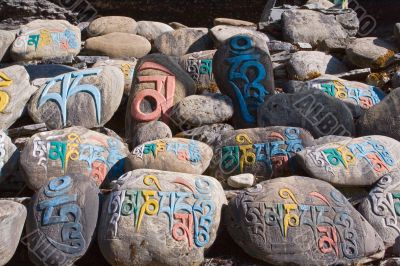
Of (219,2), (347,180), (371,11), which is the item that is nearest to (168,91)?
(347,180)

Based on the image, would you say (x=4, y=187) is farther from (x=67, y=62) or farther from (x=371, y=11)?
(x=371, y=11)

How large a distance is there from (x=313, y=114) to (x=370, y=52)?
1490mm

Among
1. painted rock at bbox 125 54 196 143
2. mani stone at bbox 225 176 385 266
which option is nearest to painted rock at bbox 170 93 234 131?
painted rock at bbox 125 54 196 143

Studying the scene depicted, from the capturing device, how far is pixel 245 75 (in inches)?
186

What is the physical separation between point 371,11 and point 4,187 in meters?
6.44

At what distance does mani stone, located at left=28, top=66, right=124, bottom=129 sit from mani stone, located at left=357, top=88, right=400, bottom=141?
5.53ft

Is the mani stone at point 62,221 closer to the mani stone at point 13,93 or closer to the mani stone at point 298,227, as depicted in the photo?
the mani stone at point 298,227

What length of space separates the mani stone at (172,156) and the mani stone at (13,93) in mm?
A: 1219

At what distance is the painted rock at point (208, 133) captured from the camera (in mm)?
4164

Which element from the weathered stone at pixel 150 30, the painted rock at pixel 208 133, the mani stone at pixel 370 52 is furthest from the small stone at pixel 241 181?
the weathered stone at pixel 150 30

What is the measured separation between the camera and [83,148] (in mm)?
3988

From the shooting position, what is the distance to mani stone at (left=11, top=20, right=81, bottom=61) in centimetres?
589

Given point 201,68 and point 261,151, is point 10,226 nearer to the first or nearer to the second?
point 261,151

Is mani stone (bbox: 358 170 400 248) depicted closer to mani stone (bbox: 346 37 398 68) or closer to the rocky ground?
the rocky ground
